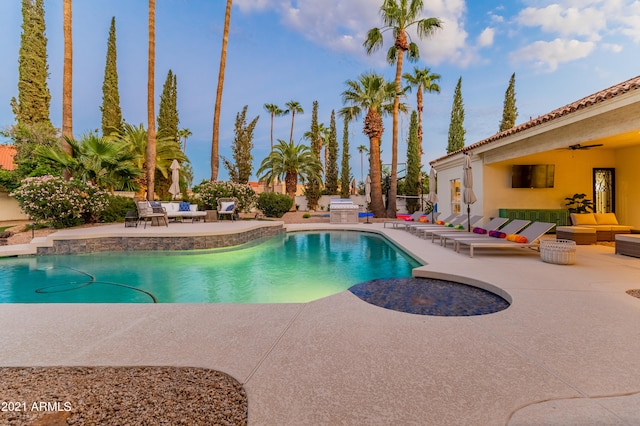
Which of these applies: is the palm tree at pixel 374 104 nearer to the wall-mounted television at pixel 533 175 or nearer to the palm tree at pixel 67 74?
the wall-mounted television at pixel 533 175

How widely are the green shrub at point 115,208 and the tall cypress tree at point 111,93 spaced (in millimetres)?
12665

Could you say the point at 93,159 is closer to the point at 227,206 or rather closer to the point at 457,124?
the point at 227,206

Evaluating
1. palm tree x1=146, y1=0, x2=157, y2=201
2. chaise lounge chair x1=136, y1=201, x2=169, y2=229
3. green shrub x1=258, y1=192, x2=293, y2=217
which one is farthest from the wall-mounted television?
palm tree x1=146, y1=0, x2=157, y2=201

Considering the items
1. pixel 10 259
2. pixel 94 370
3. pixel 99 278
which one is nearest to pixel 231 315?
pixel 94 370

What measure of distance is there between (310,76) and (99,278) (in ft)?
132

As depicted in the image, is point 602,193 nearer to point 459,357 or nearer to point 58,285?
point 459,357

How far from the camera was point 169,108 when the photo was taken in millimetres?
26719

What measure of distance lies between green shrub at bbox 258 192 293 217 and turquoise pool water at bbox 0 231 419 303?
8549 mm

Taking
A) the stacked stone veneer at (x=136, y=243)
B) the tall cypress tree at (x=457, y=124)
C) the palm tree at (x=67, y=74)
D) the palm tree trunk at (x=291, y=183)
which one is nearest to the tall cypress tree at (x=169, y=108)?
the palm tree trunk at (x=291, y=183)

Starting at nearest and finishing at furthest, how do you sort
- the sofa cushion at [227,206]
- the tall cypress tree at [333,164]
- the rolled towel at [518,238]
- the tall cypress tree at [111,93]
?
1. the rolled towel at [518,238]
2. the sofa cushion at [227,206]
3. the tall cypress tree at [111,93]
4. the tall cypress tree at [333,164]

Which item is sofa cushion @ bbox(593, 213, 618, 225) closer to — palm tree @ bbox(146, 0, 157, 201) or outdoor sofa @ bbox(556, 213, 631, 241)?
outdoor sofa @ bbox(556, 213, 631, 241)

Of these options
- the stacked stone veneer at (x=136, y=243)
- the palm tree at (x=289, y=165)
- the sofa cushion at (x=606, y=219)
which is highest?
the palm tree at (x=289, y=165)

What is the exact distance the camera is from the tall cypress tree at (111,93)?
23297 mm

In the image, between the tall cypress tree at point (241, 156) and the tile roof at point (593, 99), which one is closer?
the tile roof at point (593, 99)
